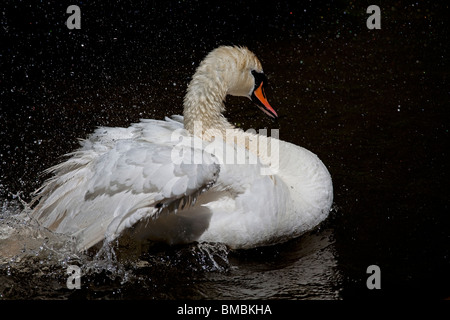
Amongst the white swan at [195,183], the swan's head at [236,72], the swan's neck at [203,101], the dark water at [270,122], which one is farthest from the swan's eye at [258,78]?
the dark water at [270,122]

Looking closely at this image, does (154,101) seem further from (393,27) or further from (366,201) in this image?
(393,27)

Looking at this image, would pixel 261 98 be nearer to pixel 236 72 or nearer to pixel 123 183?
pixel 236 72

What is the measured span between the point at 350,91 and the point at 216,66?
2825 mm

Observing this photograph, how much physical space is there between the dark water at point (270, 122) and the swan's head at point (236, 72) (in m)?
1.01

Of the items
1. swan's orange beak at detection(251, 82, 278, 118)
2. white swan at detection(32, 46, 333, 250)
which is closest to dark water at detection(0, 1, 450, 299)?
white swan at detection(32, 46, 333, 250)

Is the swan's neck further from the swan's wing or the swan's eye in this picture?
the swan's eye

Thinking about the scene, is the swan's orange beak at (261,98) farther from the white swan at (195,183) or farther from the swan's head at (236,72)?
the white swan at (195,183)

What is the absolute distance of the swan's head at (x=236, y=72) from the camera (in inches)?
172

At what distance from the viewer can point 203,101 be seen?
14.2 ft

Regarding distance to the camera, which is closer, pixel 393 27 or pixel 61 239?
pixel 61 239

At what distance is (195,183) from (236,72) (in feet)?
4.18

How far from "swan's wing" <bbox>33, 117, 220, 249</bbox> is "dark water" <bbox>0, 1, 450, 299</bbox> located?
7.9 inches

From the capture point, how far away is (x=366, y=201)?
184 inches
